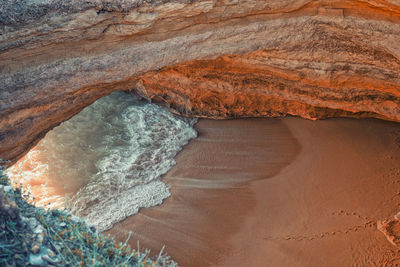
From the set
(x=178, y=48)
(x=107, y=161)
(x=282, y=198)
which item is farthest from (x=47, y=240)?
(x=107, y=161)

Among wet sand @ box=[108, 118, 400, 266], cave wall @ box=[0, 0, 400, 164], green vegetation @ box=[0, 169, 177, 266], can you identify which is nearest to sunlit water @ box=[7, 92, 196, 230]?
wet sand @ box=[108, 118, 400, 266]

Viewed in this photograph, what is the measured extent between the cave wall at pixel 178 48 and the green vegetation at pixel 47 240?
5.44 feet

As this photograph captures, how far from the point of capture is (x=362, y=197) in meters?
4.25

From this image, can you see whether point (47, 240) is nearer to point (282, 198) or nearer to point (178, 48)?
point (178, 48)

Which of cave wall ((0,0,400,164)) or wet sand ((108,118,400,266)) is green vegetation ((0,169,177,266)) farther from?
cave wall ((0,0,400,164))

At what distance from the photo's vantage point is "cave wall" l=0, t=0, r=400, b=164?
12.2 feet

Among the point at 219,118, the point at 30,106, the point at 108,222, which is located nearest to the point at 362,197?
the point at 219,118

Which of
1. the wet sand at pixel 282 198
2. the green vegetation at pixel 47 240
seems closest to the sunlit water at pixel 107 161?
the wet sand at pixel 282 198

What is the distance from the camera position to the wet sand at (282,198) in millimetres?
3752

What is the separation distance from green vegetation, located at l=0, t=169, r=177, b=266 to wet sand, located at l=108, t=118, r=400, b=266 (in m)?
1.43

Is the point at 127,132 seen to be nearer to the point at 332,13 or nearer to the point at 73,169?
the point at 73,169

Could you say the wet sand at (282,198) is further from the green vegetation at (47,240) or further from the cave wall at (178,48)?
the green vegetation at (47,240)

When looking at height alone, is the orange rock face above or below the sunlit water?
above

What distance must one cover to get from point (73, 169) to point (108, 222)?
1.61 metres
